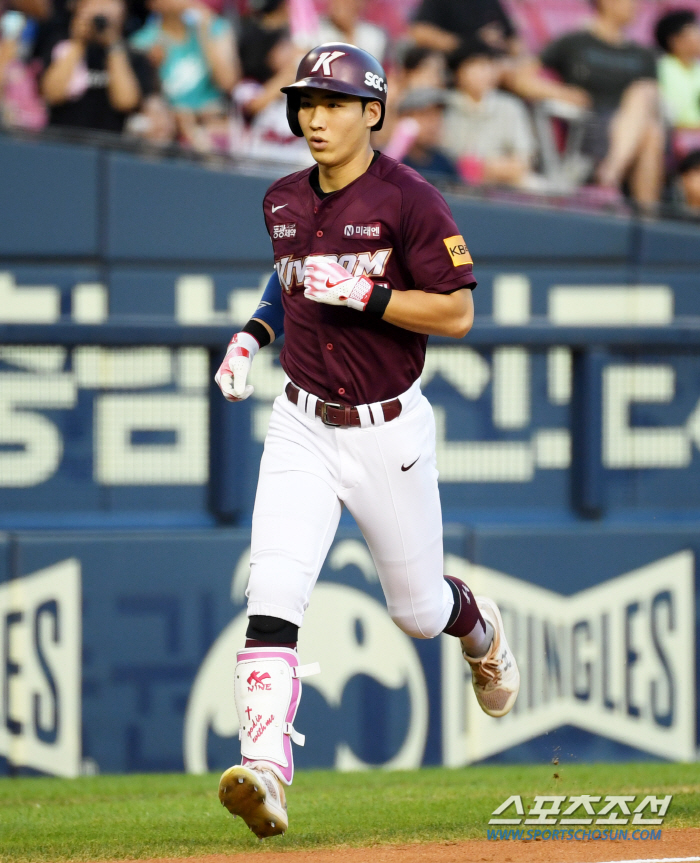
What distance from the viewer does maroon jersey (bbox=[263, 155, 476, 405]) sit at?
370 cm

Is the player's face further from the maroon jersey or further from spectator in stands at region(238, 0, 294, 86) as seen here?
spectator in stands at region(238, 0, 294, 86)

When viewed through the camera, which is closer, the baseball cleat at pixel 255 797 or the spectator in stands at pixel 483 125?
the baseball cleat at pixel 255 797

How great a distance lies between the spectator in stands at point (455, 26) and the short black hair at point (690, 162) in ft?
4.45

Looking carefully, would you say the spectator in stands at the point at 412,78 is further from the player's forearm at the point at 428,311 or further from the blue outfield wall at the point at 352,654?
the player's forearm at the point at 428,311

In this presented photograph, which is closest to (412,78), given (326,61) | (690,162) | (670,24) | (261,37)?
(261,37)

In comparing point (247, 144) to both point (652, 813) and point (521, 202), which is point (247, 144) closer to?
point (521, 202)

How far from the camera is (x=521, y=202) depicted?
321 inches

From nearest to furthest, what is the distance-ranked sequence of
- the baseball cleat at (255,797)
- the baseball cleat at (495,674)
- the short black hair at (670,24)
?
the baseball cleat at (255,797) < the baseball cleat at (495,674) < the short black hair at (670,24)

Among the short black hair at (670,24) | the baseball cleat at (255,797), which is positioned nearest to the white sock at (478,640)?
the baseball cleat at (255,797)

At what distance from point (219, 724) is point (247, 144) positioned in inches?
155

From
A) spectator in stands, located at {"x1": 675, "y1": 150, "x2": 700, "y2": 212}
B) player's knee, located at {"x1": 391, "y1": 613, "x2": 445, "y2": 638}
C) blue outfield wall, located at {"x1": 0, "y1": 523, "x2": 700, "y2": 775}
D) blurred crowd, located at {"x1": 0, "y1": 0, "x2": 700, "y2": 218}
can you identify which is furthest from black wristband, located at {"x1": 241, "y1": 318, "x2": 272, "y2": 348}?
spectator in stands, located at {"x1": 675, "y1": 150, "x2": 700, "y2": 212}

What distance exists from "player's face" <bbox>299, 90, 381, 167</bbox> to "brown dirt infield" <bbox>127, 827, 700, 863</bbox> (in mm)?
1973

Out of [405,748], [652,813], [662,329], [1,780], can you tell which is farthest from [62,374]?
[652,813]

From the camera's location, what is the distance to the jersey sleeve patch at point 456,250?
3.69 metres
